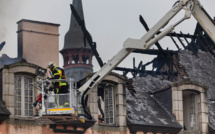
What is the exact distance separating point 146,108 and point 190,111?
10.4 feet

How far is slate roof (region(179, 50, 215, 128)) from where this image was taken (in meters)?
47.0

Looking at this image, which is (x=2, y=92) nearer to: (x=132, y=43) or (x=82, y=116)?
(x=82, y=116)

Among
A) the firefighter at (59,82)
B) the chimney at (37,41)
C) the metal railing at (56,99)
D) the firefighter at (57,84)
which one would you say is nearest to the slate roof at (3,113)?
the firefighter at (57,84)

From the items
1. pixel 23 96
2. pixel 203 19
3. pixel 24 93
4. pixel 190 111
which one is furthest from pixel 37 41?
pixel 203 19

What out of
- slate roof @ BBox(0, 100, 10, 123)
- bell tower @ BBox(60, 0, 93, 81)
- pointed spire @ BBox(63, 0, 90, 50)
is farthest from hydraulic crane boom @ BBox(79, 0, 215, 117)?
pointed spire @ BBox(63, 0, 90, 50)

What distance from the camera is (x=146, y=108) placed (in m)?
42.0

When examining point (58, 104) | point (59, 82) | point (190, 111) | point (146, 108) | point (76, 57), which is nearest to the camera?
point (58, 104)

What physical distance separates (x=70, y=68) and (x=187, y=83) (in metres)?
30.3

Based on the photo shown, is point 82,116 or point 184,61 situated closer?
point 82,116

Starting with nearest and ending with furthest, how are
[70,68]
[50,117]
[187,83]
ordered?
[50,117] → [187,83] → [70,68]

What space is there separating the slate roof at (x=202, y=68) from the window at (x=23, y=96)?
1308cm

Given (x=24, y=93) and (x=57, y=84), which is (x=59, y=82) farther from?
(x=24, y=93)

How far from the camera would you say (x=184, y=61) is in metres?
48.7

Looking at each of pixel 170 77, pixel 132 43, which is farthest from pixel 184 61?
pixel 132 43
